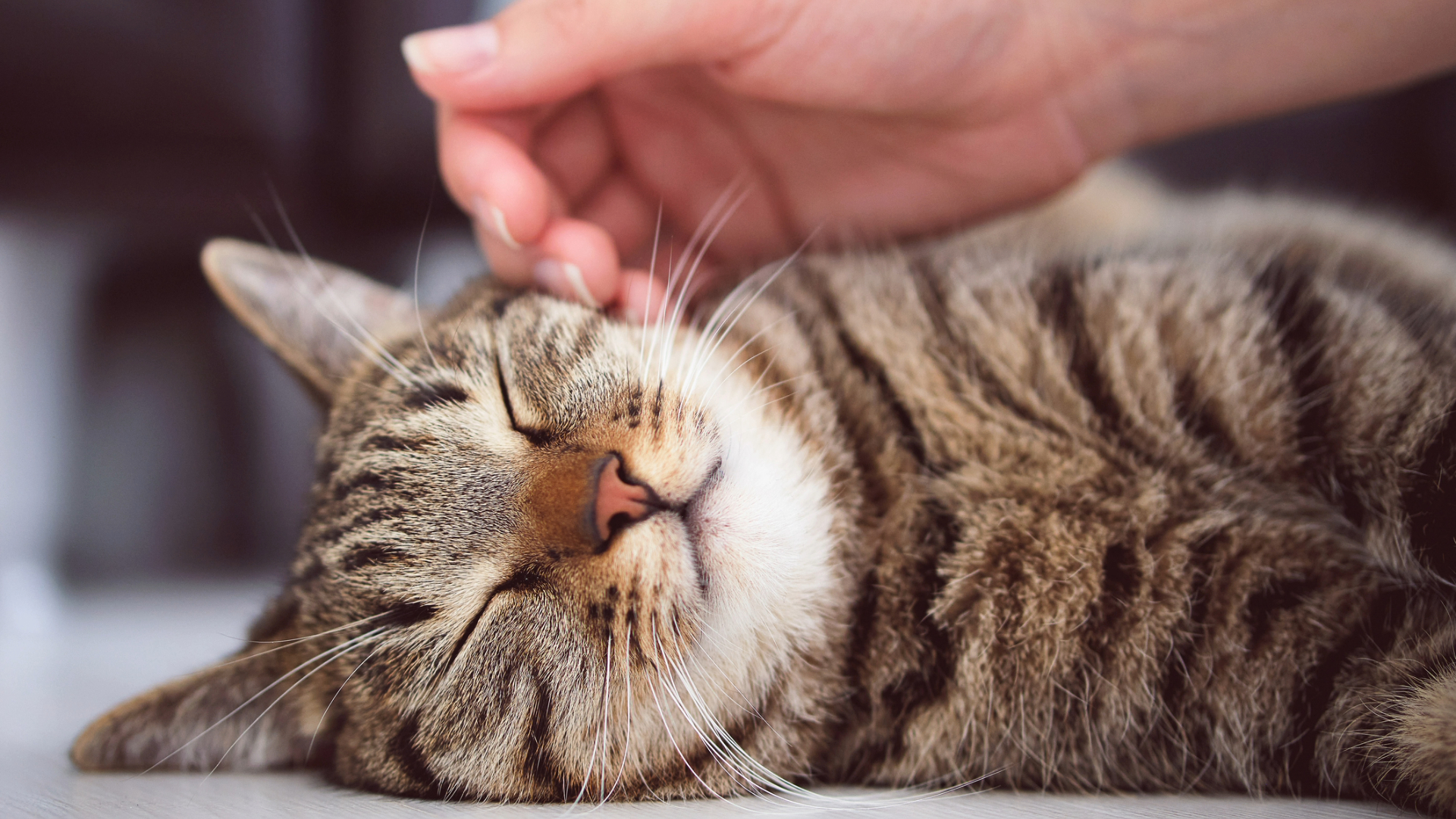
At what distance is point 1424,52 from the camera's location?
1407 mm

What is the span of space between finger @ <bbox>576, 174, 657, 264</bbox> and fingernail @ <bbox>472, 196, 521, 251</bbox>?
0.35 m

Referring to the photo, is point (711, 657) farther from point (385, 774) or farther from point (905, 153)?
point (905, 153)

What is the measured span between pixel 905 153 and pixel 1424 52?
2.80 ft

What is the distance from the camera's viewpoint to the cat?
943mm

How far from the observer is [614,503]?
3.06 feet

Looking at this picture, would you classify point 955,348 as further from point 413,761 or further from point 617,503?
point 413,761

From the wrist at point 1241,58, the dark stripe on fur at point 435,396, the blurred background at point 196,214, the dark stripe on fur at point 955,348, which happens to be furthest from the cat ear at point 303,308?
the wrist at point 1241,58

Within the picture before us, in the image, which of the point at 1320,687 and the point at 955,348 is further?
the point at 955,348

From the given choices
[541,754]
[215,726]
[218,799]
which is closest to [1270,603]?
[541,754]

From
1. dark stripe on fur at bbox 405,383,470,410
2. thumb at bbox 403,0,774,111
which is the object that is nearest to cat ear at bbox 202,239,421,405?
dark stripe on fur at bbox 405,383,470,410

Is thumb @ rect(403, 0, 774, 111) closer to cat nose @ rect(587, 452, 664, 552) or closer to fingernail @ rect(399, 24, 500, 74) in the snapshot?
fingernail @ rect(399, 24, 500, 74)

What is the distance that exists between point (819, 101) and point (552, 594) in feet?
3.08

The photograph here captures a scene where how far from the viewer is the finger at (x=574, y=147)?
1614 mm

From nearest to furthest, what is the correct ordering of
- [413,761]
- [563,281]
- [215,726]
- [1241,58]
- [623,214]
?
[413,761] → [215,726] → [563,281] → [1241,58] → [623,214]
